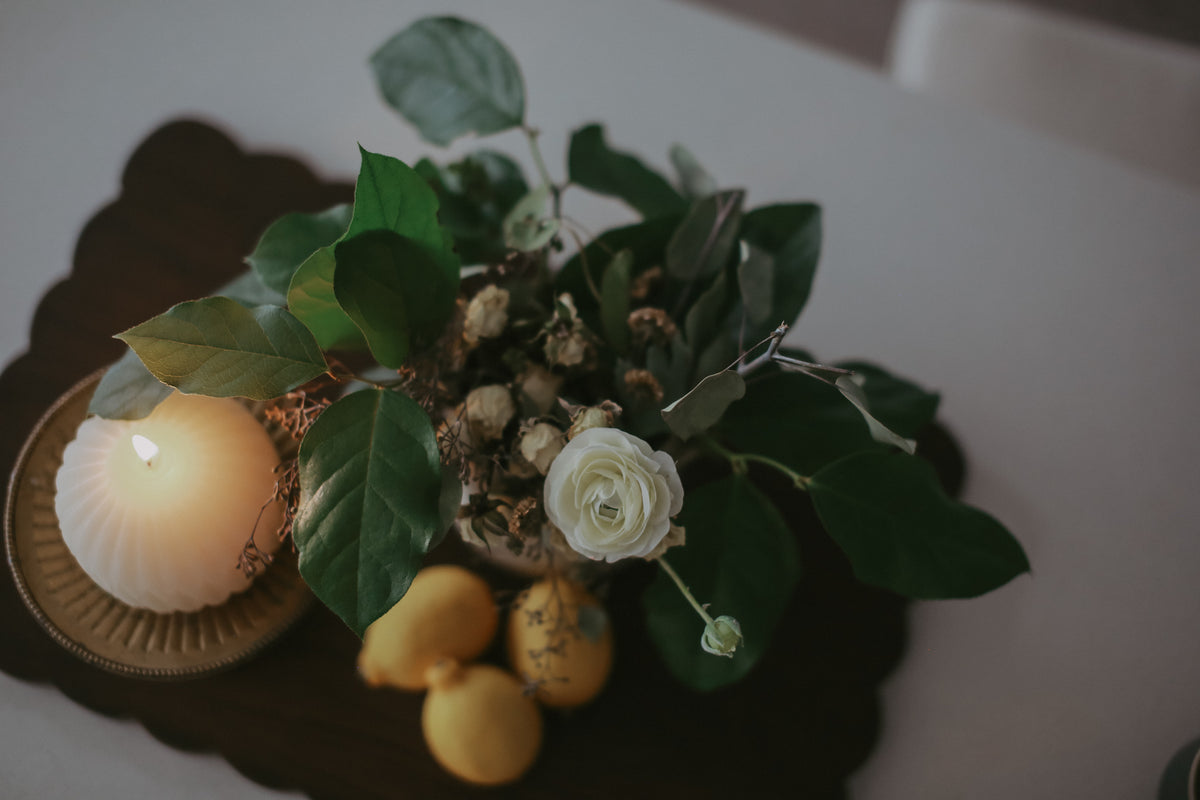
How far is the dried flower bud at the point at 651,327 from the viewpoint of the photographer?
0.35 m

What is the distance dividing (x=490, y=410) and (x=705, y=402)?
9cm

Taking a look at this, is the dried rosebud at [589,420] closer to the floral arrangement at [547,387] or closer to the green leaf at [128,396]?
the floral arrangement at [547,387]

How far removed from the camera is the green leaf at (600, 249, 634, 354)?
1.12 ft

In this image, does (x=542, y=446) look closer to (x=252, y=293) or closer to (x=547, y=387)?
(x=547, y=387)

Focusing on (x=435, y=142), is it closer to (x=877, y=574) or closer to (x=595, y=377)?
(x=595, y=377)

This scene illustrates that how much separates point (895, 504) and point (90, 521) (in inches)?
15.2

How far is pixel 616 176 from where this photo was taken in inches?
16.0

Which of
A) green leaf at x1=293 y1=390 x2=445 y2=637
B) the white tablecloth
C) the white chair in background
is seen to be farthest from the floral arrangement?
the white chair in background

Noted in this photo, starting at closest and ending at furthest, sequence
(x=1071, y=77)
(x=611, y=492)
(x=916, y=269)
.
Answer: (x=611, y=492)
(x=916, y=269)
(x=1071, y=77)

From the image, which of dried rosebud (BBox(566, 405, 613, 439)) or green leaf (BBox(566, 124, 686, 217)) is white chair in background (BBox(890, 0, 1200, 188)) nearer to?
green leaf (BBox(566, 124, 686, 217))

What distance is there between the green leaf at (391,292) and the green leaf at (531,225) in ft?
0.14

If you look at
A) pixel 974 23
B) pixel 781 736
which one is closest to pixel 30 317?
pixel 781 736

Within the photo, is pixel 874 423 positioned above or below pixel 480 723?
above

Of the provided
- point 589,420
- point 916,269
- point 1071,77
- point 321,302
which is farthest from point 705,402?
point 1071,77
